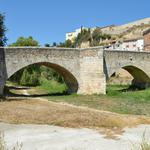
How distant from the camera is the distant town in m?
55.1

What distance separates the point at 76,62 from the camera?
31844mm

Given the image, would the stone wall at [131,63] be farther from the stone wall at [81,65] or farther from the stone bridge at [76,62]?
the stone wall at [81,65]

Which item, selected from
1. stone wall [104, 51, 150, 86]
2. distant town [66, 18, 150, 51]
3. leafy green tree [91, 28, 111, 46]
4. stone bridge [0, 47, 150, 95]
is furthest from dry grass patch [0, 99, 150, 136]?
leafy green tree [91, 28, 111, 46]

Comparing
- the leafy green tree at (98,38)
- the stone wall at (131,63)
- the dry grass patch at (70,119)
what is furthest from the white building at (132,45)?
the dry grass patch at (70,119)

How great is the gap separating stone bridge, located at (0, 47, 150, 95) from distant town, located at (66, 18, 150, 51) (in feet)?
62.7

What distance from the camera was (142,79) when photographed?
130ft

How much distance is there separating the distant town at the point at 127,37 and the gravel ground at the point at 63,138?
129 feet

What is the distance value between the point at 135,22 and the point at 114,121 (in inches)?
2973

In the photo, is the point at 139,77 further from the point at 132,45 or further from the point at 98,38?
the point at 98,38

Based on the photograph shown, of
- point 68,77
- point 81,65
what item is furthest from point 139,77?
point 81,65

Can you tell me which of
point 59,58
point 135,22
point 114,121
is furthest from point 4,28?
point 135,22

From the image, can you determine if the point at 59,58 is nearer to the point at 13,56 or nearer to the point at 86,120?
the point at 13,56

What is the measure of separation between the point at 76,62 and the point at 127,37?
139ft

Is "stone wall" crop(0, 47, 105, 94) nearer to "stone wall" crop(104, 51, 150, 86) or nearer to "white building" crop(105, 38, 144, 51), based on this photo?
"stone wall" crop(104, 51, 150, 86)
